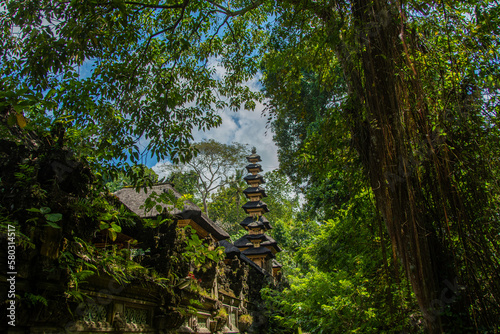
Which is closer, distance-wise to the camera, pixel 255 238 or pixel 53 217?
pixel 53 217

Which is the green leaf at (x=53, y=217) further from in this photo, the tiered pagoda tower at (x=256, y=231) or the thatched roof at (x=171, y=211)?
the tiered pagoda tower at (x=256, y=231)

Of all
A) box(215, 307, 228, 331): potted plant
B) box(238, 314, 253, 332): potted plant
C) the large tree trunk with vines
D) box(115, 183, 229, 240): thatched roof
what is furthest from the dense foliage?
box(238, 314, 253, 332): potted plant

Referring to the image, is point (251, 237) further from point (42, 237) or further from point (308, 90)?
point (42, 237)

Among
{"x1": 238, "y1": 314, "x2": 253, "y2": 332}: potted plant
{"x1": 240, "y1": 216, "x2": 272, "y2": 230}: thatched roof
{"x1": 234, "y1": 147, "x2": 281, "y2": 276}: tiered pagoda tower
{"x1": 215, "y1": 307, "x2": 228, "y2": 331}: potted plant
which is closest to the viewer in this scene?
{"x1": 215, "y1": 307, "x2": 228, "y2": 331}: potted plant

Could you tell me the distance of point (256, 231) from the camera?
21.4 metres

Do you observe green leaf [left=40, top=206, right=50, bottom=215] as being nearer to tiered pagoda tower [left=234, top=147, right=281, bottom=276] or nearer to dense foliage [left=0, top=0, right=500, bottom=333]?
dense foliage [left=0, top=0, right=500, bottom=333]

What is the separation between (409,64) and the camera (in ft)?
9.43

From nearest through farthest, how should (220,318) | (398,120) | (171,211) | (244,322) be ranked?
(398,120), (171,211), (220,318), (244,322)

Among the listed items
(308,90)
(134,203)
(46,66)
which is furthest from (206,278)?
(308,90)

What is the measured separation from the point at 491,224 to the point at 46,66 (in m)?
4.23

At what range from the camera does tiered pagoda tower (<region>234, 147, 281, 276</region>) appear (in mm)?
20109

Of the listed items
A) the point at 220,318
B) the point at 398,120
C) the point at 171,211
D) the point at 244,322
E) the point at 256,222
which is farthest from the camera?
the point at 256,222

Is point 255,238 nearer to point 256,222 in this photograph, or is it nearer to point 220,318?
point 256,222

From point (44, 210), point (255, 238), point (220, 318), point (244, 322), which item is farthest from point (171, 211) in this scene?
point (255, 238)
